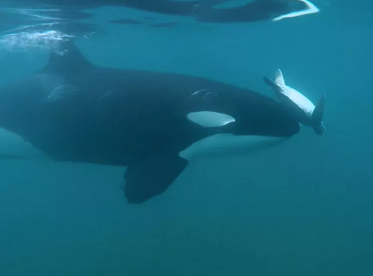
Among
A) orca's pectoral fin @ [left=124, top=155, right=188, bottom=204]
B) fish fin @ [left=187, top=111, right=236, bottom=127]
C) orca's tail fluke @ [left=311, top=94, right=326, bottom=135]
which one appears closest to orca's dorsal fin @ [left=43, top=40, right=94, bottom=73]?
orca's pectoral fin @ [left=124, top=155, right=188, bottom=204]

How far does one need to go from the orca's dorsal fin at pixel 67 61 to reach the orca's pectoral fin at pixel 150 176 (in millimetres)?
2717

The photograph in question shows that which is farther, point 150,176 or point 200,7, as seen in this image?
point 200,7

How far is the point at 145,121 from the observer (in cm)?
812

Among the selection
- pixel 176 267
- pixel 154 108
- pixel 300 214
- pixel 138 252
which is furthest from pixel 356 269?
pixel 154 108

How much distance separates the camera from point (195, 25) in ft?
68.3

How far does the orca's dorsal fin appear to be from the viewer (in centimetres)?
965

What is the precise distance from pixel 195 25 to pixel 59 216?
11543 mm

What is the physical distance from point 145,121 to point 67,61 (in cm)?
282

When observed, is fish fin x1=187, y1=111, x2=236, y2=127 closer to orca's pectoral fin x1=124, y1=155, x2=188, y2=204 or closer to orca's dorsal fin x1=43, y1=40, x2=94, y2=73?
orca's pectoral fin x1=124, y1=155, x2=188, y2=204

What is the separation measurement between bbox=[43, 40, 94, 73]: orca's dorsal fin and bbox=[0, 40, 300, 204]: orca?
73cm

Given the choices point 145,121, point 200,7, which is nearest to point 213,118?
point 145,121

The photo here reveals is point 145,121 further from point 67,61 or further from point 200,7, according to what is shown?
point 200,7

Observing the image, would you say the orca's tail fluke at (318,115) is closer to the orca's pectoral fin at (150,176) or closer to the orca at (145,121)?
the orca at (145,121)

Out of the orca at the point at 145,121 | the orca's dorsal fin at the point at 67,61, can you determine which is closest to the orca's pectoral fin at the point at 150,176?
the orca at the point at 145,121
